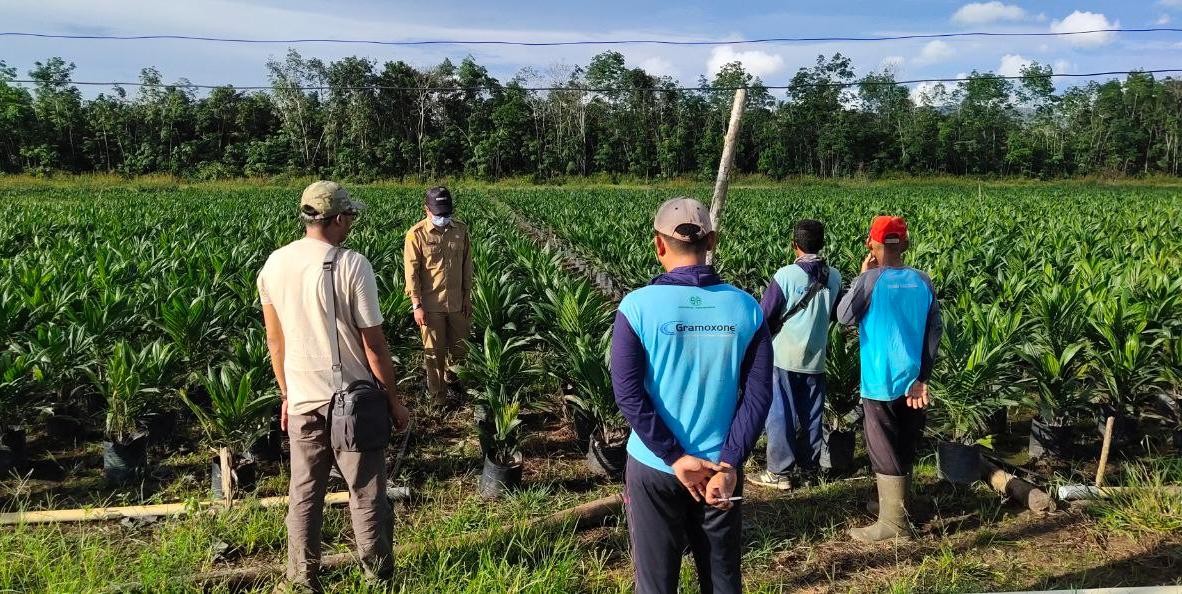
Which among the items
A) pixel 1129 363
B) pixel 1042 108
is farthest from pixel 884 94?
pixel 1129 363

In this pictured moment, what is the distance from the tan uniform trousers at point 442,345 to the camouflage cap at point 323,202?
9.73 ft

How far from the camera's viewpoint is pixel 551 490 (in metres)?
4.48

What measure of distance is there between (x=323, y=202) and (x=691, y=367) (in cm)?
165

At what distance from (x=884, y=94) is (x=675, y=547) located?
90.2m

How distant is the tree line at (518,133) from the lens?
5728 centimetres

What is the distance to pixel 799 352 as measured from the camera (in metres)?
4.26

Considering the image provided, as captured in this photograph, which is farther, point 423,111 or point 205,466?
point 423,111

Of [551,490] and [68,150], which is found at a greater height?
[68,150]

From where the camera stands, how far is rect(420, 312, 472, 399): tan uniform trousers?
593 centimetres

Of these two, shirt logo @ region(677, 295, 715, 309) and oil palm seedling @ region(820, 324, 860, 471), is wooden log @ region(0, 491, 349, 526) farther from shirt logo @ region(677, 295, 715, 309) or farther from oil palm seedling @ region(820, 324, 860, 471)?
oil palm seedling @ region(820, 324, 860, 471)

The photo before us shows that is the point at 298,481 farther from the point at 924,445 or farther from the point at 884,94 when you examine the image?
the point at 884,94

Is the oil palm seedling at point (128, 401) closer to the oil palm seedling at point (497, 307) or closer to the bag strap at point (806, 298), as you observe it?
the oil palm seedling at point (497, 307)

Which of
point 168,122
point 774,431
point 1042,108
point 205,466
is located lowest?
point 205,466

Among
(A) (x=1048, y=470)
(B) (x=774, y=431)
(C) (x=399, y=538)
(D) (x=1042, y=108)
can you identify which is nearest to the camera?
(C) (x=399, y=538)
